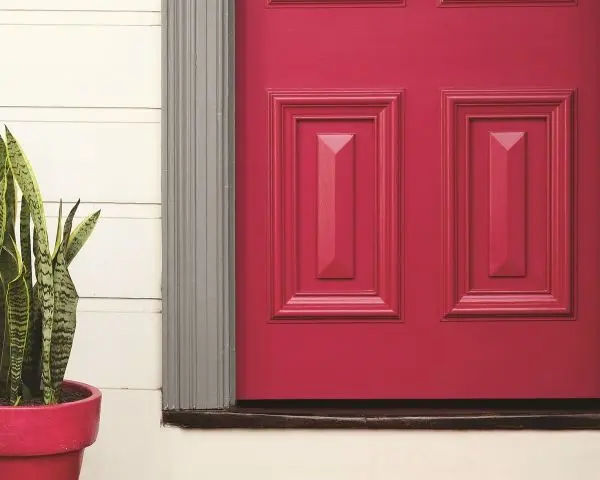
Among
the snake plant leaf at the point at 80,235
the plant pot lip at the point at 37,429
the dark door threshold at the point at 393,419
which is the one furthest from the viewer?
the dark door threshold at the point at 393,419

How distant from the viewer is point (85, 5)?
1.63 meters

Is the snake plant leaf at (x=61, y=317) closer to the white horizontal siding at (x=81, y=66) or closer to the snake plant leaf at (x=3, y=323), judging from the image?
the snake plant leaf at (x=3, y=323)

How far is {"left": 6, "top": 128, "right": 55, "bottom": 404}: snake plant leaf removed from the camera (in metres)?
1.24

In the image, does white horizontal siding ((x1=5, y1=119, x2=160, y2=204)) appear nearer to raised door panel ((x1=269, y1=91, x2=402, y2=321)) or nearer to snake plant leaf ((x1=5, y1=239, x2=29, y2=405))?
raised door panel ((x1=269, y1=91, x2=402, y2=321))

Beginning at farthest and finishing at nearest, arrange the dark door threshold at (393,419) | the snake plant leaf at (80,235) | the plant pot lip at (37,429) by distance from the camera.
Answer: the dark door threshold at (393,419) → the snake plant leaf at (80,235) → the plant pot lip at (37,429)

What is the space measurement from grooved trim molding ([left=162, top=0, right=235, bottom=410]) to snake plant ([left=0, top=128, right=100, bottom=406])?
1.05 ft

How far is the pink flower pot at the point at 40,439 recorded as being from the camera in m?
1.21

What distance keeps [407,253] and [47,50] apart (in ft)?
3.17

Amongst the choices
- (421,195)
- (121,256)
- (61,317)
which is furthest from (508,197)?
(61,317)

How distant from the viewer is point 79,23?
5.36 feet

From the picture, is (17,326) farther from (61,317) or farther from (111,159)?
(111,159)

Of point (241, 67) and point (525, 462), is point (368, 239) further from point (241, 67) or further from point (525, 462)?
point (525, 462)

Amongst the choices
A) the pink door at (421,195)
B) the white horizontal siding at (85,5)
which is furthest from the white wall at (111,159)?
the pink door at (421,195)

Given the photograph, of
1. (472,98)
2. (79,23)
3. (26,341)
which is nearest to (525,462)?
(472,98)
